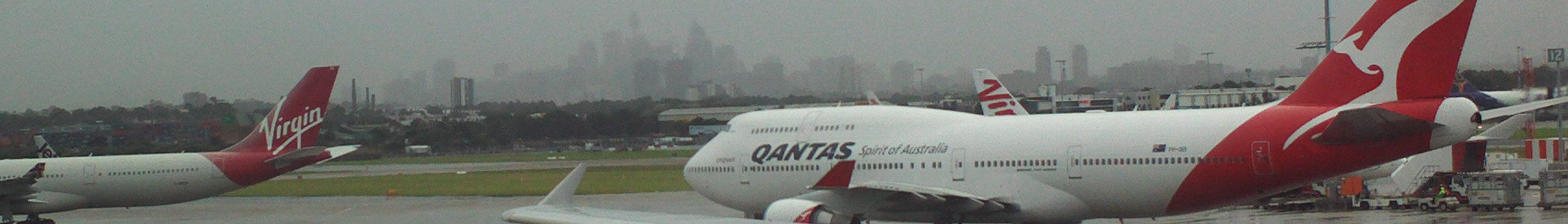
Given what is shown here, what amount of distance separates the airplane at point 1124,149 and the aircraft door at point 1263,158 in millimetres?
16

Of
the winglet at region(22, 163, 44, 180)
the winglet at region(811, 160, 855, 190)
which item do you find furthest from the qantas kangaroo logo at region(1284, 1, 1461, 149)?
the winglet at region(22, 163, 44, 180)

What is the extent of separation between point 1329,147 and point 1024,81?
1748 inches

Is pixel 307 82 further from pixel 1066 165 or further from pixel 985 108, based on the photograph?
pixel 1066 165

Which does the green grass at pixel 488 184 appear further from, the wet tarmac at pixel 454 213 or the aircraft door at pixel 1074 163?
the aircraft door at pixel 1074 163

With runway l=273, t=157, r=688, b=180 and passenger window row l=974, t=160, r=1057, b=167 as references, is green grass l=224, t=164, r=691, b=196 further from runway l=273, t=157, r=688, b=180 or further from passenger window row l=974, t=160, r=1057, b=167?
passenger window row l=974, t=160, r=1057, b=167

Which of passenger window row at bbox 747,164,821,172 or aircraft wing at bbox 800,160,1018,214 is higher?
passenger window row at bbox 747,164,821,172

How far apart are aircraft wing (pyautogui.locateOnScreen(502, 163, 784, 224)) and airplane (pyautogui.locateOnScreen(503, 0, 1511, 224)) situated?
2.0 inches

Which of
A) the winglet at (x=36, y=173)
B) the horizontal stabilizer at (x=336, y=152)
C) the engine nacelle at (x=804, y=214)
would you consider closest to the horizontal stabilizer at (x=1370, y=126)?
the engine nacelle at (x=804, y=214)

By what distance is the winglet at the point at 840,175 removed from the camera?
25609 millimetres

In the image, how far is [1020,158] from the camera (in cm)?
2345

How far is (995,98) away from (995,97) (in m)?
0.04

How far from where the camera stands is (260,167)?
3900cm

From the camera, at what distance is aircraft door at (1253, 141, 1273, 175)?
2097cm

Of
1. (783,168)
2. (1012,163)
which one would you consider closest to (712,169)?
(783,168)
